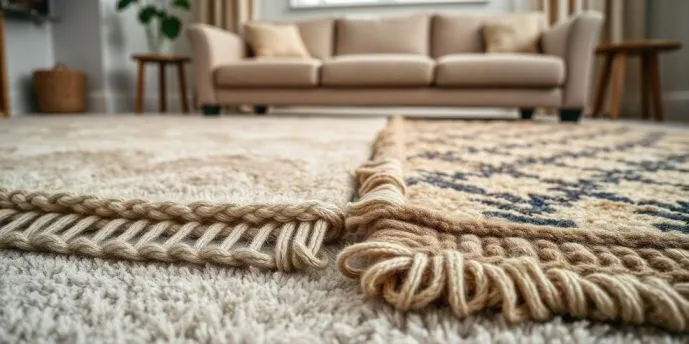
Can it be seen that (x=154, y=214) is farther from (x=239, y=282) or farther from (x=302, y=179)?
(x=302, y=179)

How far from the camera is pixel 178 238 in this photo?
0.38 metres

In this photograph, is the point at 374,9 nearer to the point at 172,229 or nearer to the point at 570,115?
the point at 570,115

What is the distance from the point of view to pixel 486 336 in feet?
0.83

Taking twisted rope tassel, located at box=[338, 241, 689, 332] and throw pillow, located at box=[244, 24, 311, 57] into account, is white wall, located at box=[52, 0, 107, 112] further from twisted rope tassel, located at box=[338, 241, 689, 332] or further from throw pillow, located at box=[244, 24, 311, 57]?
twisted rope tassel, located at box=[338, 241, 689, 332]

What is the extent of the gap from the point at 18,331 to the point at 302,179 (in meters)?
0.43

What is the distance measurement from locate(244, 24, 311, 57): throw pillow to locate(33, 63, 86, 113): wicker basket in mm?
1454

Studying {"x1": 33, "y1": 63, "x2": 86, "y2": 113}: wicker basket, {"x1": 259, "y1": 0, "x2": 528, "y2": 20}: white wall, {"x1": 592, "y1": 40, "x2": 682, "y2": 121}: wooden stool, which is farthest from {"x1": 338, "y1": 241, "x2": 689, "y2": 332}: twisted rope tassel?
{"x1": 33, "y1": 63, "x2": 86, "y2": 113}: wicker basket

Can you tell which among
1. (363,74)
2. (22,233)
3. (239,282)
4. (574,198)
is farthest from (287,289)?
(363,74)

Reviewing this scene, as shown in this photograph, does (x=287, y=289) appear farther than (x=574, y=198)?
No

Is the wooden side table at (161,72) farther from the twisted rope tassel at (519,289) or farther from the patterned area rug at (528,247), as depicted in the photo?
the twisted rope tassel at (519,289)

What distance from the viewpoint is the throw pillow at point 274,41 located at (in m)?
3.01

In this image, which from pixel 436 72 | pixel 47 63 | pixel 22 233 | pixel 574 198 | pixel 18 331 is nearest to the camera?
pixel 18 331

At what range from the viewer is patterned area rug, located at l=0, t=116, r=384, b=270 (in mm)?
361

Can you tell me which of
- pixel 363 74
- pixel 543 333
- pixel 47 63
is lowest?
pixel 543 333
